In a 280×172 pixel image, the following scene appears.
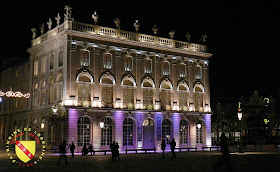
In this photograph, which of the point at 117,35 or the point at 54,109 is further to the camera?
the point at 117,35

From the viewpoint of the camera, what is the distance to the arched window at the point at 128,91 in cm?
4403

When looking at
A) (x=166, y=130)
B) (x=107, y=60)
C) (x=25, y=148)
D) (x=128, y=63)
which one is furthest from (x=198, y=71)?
(x=25, y=148)

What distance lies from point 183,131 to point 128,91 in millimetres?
9305

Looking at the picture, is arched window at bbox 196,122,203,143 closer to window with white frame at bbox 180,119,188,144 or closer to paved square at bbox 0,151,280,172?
window with white frame at bbox 180,119,188,144

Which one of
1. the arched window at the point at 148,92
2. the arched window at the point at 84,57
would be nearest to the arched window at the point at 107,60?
the arched window at the point at 84,57

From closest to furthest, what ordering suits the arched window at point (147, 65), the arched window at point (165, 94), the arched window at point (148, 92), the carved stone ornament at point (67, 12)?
the carved stone ornament at point (67, 12) < the arched window at point (148, 92) < the arched window at point (147, 65) < the arched window at point (165, 94)

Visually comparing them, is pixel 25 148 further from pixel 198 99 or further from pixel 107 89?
pixel 198 99

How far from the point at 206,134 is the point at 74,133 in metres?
18.5

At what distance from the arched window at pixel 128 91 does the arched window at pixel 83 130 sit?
497cm

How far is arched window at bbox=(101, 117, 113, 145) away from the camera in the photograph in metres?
42.0

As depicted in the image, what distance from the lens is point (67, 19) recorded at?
133ft

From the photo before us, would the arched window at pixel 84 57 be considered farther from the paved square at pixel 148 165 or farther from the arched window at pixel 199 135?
the arched window at pixel 199 135

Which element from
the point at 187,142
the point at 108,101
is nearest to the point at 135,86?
the point at 108,101

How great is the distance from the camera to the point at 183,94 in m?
49.5
